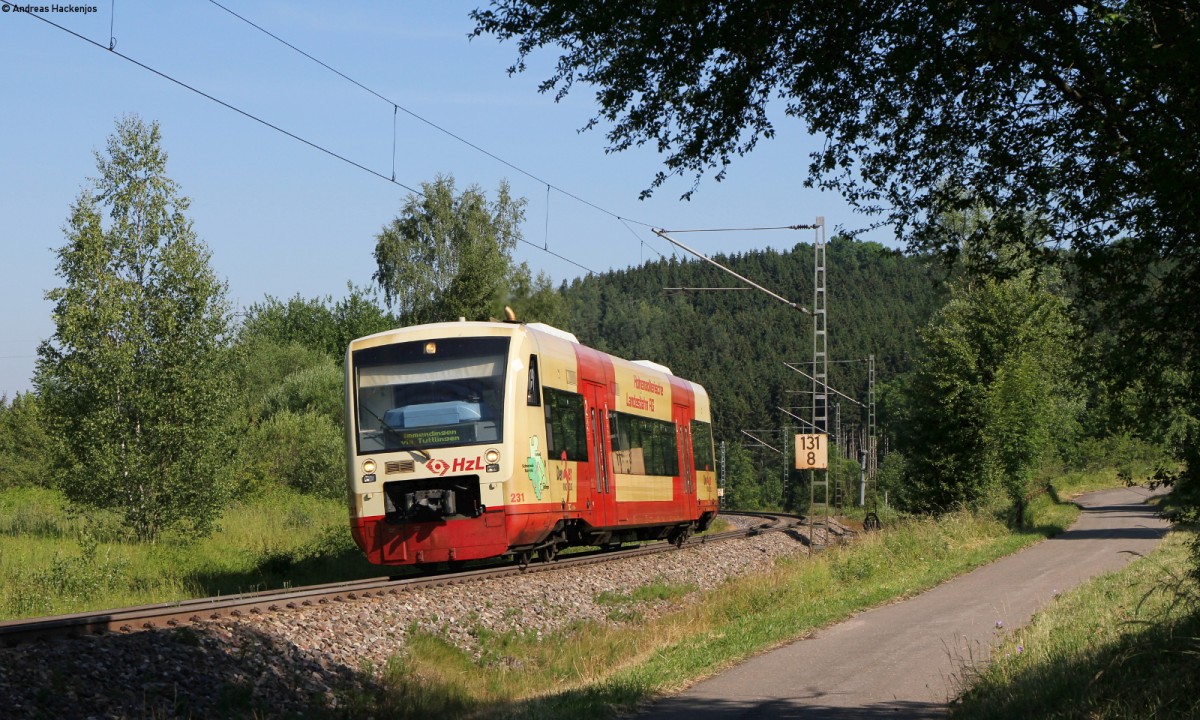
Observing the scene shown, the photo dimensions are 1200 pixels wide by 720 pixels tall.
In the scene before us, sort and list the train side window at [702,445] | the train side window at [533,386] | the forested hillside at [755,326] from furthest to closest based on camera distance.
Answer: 1. the forested hillside at [755,326]
2. the train side window at [702,445]
3. the train side window at [533,386]

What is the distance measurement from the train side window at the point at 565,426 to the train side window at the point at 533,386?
0.32 metres

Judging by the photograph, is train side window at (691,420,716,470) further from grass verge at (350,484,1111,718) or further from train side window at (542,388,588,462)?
train side window at (542,388,588,462)

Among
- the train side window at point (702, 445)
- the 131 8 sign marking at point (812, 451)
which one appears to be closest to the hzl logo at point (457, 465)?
the 131 8 sign marking at point (812, 451)

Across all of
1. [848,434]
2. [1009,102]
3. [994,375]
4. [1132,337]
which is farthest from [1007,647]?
[848,434]

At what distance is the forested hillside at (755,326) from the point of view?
426 ft

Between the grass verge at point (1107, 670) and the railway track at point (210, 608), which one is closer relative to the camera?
the grass verge at point (1107, 670)

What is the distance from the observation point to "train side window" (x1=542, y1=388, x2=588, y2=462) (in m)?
18.4

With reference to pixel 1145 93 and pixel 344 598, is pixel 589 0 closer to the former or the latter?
pixel 1145 93

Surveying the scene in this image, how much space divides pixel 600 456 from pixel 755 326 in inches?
5213

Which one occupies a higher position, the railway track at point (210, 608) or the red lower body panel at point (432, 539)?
the red lower body panel at point (432, 539)

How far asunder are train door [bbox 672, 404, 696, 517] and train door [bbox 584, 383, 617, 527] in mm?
4950

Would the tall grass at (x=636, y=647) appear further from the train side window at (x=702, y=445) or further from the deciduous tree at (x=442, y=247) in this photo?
the deciduous tree at (x=442, y=247)

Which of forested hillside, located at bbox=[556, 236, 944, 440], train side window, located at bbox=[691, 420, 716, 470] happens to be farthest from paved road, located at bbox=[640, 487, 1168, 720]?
forested hillside, located at bbox=[556, 236, 944, 440]

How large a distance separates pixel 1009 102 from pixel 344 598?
29.0 feet
